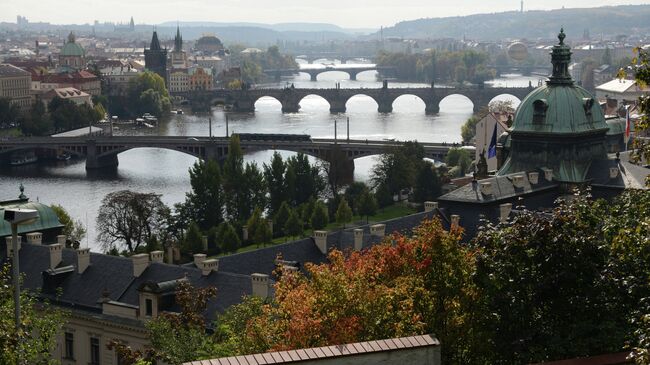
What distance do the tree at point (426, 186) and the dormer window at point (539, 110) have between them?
65.1 feet

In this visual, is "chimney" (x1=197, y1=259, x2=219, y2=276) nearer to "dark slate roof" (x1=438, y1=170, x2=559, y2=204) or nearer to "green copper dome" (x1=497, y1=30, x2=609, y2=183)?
"dark slate roof" (x1=438, y1=170, x2=559, y2=204)

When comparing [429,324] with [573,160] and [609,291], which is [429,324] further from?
[573,160]

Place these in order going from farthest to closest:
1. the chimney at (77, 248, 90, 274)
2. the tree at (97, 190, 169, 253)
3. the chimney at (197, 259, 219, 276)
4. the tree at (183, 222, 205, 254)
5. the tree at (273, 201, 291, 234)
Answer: the tree at (273, 201, 291, 234), the tree at (97, 190, 169, 253), the tree at (183, 222, 205, 254), the chimney at (77, 248, 90, 274), the chimney at (197, 259, 219, 276)

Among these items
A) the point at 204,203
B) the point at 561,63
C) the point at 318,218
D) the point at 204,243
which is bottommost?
the point at 318,218

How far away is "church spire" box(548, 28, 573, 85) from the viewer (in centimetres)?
4938

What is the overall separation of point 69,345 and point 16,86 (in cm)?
12029

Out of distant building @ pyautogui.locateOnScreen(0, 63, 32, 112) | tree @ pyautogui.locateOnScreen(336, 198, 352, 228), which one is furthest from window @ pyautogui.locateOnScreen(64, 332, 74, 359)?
distant building @ pyautogui.locateOnScreen(0, 63, 32, 112)

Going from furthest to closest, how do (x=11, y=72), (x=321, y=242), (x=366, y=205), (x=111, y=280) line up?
(x=11, y=72)
(x=366, y=205)
(x=321, y=242)
(x=111, y=280)

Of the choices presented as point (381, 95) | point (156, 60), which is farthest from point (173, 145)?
point (156, 60)

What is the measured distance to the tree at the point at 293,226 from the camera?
60.1 metres

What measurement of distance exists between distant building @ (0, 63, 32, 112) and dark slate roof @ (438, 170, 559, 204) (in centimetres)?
10795

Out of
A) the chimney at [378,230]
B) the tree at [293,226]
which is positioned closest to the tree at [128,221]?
the tree at [293,226]

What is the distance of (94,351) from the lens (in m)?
35.0

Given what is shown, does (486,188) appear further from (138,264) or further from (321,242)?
(138,264)
